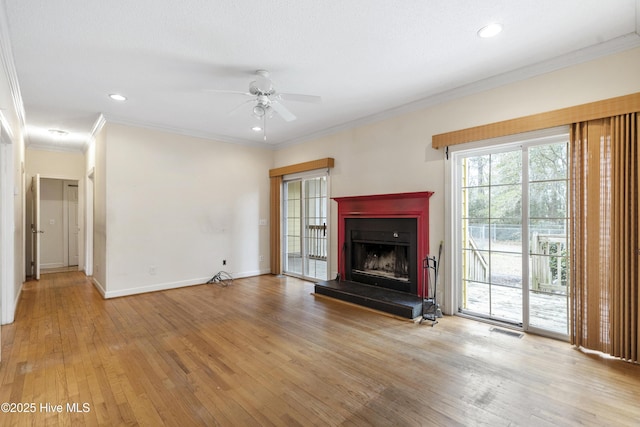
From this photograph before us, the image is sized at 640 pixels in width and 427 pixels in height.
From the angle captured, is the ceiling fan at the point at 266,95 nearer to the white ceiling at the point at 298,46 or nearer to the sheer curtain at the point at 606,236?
the white ceiling at the point at 298,46

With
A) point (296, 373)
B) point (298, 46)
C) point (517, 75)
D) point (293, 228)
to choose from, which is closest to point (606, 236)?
point (517, 75)

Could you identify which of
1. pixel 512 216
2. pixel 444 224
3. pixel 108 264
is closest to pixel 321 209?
pixel 444 224

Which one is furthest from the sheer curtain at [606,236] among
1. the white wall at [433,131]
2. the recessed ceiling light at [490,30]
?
the recessed ceiling light at [490,30]

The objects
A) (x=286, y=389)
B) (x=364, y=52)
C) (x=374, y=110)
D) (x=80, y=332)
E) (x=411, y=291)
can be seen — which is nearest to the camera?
(x=286, y=389)

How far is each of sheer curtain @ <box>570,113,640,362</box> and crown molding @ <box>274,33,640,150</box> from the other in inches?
24.1

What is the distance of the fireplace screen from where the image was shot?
4.39m

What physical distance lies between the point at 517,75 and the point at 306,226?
4032 millimetres

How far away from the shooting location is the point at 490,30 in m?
2.53

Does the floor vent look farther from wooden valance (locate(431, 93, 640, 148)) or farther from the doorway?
the doorway

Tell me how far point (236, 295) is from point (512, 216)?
3.92 metres

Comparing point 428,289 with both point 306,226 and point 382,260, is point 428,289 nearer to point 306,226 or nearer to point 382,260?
point 382,260

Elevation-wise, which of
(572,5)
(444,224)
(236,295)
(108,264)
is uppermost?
(572,5)

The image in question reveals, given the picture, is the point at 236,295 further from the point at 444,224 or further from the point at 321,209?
the point at 444,224

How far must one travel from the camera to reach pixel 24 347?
9.66 ft
